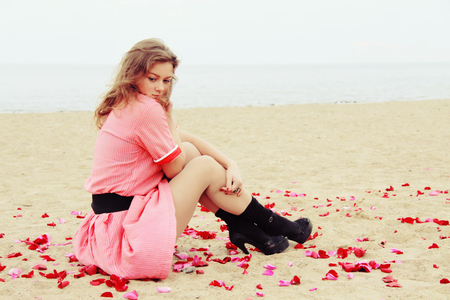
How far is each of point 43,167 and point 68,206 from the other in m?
2.35

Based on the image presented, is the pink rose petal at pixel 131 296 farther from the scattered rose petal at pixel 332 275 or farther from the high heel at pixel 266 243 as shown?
the scattered rose petal at pixel 332 275

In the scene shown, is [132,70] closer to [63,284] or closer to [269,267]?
[63,284]

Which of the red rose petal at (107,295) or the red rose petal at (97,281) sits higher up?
the red rose petal at (107,295)

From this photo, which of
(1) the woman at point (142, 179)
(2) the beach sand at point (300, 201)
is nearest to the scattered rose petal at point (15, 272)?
(2) the beach sand at point (300, 201)

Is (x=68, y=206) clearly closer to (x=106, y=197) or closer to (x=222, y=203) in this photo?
(x=106, y=197)

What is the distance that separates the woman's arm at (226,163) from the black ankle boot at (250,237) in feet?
0.88

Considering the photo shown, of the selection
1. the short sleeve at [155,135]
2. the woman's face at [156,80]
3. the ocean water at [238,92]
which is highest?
the woman's face at [156,80]

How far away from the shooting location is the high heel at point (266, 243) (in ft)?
9.26

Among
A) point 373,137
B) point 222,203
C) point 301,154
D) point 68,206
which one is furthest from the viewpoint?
point 373,137

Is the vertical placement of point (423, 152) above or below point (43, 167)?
above

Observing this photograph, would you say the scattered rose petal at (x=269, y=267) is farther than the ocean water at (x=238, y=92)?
No

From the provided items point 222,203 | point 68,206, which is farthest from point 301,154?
point 222,203

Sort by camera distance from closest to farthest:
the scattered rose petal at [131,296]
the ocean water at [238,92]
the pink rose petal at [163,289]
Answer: the scattered rose petal at [131,296] < the pink rose petal at [163,289] < the ocean water at [238,92]

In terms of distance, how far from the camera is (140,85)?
253 centimetres
